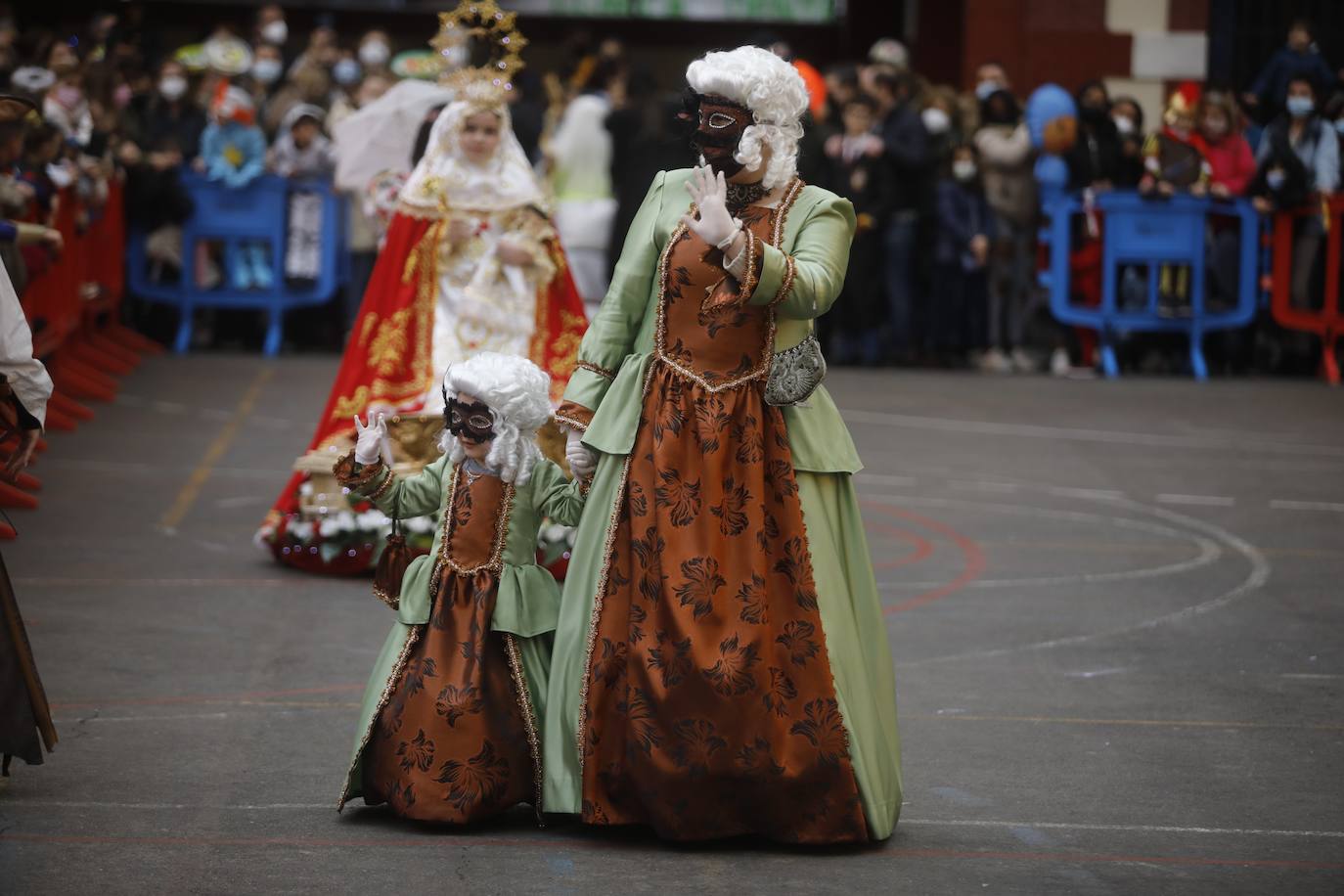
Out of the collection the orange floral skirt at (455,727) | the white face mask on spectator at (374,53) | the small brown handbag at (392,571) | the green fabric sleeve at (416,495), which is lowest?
the orange floral skirt at (455,727)

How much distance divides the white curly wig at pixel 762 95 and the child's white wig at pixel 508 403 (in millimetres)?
797

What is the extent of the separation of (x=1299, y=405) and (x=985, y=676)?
8170mm

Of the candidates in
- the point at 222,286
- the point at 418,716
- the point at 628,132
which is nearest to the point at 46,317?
the point at 222,286

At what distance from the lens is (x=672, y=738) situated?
528 centimetres

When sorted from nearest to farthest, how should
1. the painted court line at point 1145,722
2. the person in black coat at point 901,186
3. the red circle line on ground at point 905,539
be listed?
the painted court line at point 1145,722 < the red circle line on ground at point 905,539 < the person in black coat at point 901,186

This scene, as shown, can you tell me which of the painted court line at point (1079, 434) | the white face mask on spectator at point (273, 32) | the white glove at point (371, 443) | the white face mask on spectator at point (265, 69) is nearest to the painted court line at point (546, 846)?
the white glove at point (371, 443)

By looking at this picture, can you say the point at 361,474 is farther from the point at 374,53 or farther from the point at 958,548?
the point at 374,53

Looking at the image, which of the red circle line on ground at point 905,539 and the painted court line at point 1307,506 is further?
the painted court line at point 1307,506

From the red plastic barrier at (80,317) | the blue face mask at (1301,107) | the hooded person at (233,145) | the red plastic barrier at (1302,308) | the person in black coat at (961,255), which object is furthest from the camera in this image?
the hooded person at (233,145)

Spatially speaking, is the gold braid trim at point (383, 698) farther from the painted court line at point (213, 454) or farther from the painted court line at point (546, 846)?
the painted court line at point (213, 454)

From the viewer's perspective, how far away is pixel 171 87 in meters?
17.2

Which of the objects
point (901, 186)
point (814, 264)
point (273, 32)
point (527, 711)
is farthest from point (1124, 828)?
point (273, 32)

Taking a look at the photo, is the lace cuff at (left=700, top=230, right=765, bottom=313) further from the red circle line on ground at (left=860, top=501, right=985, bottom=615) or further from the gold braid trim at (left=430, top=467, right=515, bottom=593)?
the red circle line on ground at (left=860, top=501, right=985, bottom=615)

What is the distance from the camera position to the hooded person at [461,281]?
353 inches
